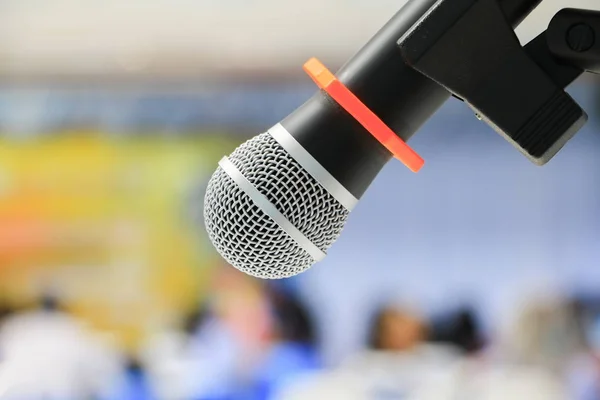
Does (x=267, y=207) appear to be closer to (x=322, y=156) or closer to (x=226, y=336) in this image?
(x=322, y=156)

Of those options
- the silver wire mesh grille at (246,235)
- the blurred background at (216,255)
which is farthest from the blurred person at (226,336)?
the silver wire mesh grille at (246,235)

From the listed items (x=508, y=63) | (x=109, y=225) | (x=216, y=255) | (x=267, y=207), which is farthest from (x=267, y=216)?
(x=109, y=225)

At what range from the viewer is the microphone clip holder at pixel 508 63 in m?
0.40

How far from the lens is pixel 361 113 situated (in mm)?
425

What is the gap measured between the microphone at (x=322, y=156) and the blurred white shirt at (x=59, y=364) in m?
1.74

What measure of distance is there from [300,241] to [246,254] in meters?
0.05

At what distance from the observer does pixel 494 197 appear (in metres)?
2.04

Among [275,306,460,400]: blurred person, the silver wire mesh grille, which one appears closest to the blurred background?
[275,306,460,400]: blurred person

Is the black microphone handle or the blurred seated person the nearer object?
the black microphone handle

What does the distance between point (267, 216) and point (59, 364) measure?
1827 mm

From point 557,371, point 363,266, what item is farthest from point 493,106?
point 557,371

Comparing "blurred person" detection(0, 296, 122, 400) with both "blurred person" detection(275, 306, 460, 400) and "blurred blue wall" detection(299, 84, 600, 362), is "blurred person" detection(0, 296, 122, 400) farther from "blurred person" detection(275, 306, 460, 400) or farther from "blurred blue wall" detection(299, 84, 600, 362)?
"blurred blue wall" detection(299, 84, 600, 362)

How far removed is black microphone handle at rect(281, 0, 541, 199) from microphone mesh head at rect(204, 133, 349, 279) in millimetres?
21

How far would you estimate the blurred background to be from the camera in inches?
→ 78.2
